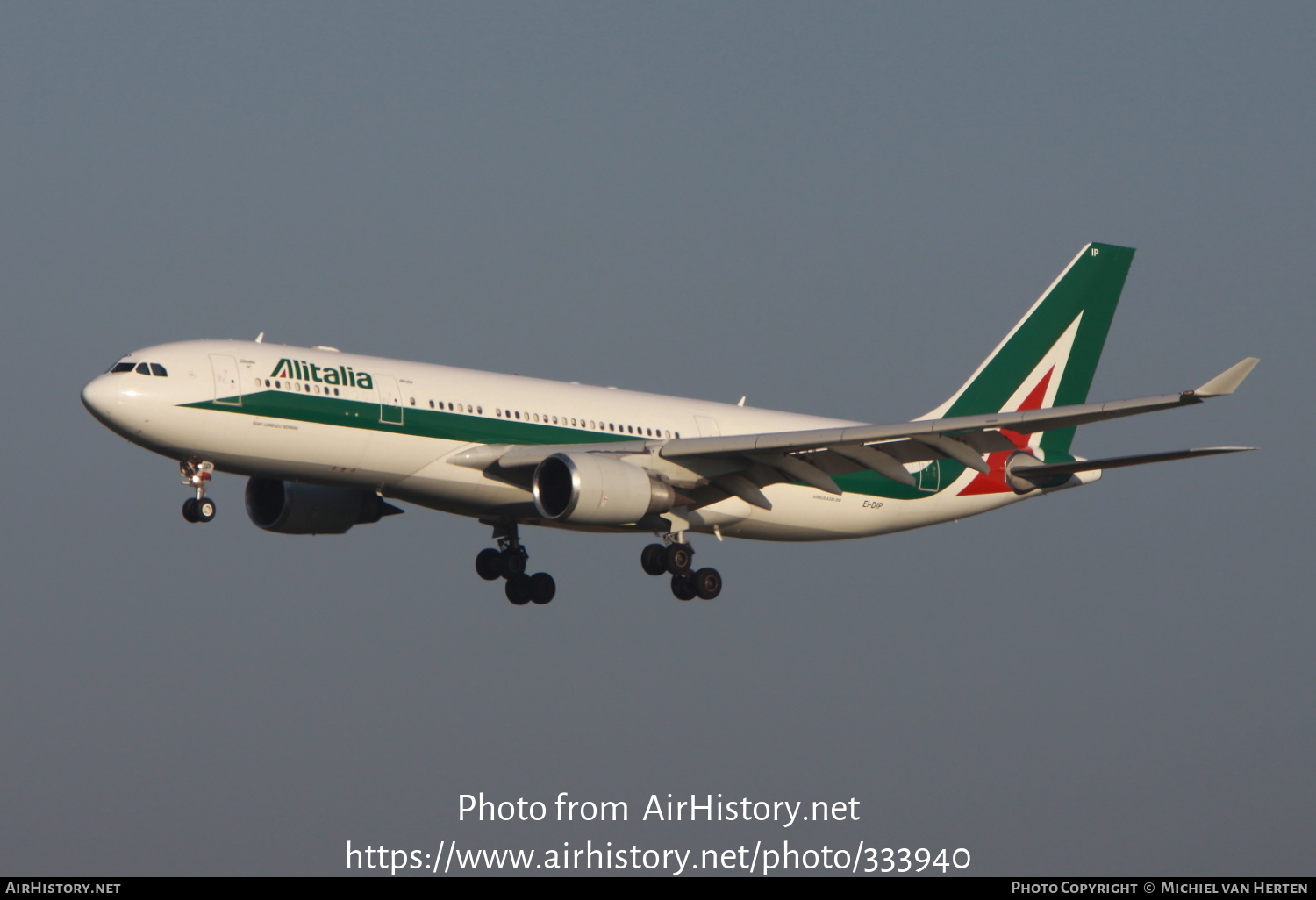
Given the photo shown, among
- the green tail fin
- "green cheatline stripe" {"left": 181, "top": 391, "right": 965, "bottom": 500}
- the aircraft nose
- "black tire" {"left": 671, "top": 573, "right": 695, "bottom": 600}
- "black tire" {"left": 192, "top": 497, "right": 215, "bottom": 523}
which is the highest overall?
the green tail fin

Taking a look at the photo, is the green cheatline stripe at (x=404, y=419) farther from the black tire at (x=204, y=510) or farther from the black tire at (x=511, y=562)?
the black tire at (x=511, y=562)

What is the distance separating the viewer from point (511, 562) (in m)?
45.5

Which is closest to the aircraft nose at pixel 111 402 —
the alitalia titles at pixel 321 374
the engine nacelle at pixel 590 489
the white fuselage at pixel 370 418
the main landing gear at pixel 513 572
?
the white fuselage at pixel 370 418

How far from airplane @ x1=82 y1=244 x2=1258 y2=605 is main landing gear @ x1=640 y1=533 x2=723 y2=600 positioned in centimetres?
5

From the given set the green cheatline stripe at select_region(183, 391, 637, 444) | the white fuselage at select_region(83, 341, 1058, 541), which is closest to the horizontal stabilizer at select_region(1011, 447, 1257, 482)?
the white fuselage at select_region(83, 341, 1058, 541)

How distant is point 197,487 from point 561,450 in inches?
320

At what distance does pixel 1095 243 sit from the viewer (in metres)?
49.7

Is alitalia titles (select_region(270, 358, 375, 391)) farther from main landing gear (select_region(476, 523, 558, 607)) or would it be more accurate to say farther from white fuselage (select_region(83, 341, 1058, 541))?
main landing gear (select_region(476, 523, 558, 607))

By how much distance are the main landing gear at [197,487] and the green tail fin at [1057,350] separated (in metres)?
20.4

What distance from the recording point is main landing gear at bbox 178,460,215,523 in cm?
3684

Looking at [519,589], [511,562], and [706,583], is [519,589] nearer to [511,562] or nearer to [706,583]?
[511,562]

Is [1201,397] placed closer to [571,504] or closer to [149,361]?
[571,504]

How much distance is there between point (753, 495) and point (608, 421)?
391 centimetres

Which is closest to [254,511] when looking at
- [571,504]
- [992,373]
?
[571,504]
